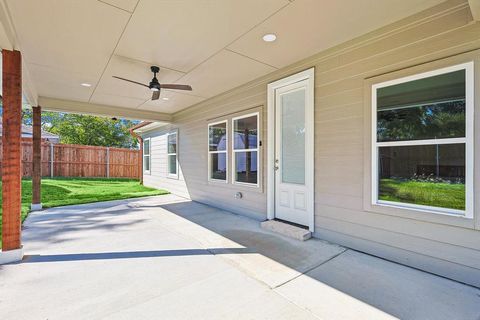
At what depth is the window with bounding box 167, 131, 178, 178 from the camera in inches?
311

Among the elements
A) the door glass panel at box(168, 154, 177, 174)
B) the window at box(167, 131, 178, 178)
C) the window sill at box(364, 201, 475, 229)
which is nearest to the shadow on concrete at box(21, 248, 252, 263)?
the window sill at box(364, 201, 475, 229)

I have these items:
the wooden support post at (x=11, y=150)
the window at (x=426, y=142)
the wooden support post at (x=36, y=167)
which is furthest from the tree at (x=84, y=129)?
the window at (x=426, y=142)

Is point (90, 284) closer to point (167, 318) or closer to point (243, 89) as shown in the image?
point (167, 318)

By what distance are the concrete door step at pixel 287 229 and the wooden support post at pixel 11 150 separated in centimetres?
329

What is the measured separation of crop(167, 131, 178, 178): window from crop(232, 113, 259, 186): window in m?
3.15

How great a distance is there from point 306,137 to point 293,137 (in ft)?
1.12

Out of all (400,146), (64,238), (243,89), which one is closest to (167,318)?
(64,238)

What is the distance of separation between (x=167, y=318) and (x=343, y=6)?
322cm

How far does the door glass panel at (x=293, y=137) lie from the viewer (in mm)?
3824

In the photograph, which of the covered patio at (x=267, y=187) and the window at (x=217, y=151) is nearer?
the covered patio at (x=267, y=187)

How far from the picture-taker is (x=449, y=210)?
7.93ft

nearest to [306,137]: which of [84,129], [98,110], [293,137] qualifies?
[293,137]

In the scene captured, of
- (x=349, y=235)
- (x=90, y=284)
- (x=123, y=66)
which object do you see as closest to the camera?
(x=90, y=284)

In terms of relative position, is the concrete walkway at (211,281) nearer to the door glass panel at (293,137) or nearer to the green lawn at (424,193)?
the green lawn at (424,193)
